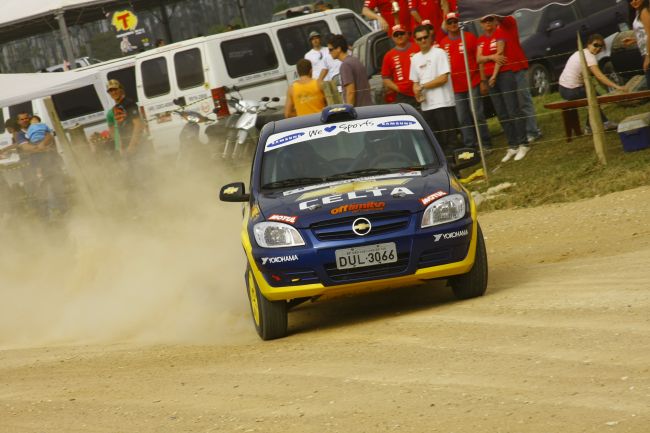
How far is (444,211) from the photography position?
8898 mm

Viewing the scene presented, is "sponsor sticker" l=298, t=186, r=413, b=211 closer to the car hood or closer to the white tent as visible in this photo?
the car hood

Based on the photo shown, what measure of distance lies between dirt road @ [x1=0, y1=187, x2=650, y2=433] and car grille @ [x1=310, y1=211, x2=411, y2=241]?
0.66 meters

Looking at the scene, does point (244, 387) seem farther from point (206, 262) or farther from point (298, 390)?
point (206, 262)

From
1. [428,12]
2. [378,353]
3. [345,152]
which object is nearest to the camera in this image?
[378,353]

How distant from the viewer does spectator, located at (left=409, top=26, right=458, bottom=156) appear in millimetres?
16250

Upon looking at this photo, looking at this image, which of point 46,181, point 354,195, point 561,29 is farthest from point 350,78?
point 354,195

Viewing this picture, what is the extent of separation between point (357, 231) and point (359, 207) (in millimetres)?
175

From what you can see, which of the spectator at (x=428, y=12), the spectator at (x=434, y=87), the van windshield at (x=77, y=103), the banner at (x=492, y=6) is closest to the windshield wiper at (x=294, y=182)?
the banner at (x=492, y=6)

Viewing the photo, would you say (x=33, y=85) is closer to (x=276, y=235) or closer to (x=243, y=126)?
(x=243, y=126)

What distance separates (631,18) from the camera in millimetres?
19141

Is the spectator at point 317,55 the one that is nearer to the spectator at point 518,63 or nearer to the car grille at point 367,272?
the spectator at point 518,63

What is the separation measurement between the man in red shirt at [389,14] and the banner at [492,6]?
296 cm

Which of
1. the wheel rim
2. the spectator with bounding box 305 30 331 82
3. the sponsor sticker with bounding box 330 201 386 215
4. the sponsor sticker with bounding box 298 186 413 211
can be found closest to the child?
the spectator with bounding box 305 30 331 82

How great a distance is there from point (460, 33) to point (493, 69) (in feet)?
2.15
